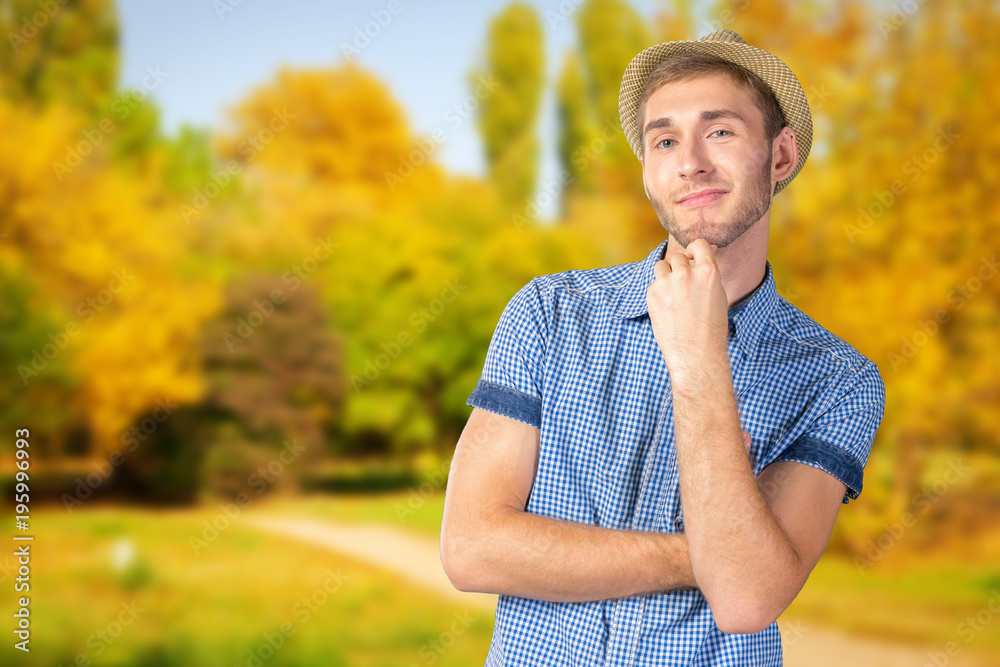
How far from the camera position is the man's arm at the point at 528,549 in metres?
1.15

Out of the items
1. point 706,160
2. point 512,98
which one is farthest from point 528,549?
point 512,98

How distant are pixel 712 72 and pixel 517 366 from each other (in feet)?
1.71

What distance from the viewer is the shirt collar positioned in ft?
4.38

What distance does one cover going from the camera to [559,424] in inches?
49.5

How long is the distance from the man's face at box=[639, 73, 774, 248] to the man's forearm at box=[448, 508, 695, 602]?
0.43m

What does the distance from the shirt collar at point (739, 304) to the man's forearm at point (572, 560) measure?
33 centimetres

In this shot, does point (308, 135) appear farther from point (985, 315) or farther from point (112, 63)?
point (985, 315)

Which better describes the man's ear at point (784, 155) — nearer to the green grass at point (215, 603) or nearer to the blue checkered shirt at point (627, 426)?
the blue checkered shirt at point (627, 426)

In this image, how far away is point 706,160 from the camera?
127 cm

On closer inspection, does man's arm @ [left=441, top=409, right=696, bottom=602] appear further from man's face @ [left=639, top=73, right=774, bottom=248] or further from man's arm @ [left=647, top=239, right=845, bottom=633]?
man's face @ [left=639, top=73, right=774, bottom=248]

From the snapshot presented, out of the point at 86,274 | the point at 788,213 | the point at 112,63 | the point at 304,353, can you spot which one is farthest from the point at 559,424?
the point at 112,63

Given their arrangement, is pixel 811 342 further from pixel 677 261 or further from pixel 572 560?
pixel 572 560

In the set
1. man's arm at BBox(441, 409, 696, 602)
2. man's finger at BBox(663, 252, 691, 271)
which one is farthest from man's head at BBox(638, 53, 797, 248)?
man's arm at BBox(441, 409, 696, 602)

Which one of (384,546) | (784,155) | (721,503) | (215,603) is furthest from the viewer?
(384,546)
